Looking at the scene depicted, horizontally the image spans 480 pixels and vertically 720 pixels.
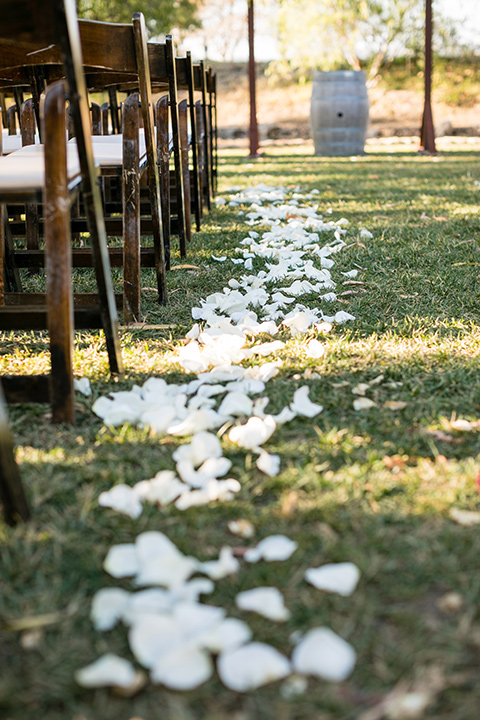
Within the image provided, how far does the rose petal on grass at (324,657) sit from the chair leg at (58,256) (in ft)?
3.12

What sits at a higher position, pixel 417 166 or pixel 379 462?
pixel 417 166

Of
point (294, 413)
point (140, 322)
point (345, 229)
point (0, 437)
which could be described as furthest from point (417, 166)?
point (0, 437)

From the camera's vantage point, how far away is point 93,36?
2195 millimetres

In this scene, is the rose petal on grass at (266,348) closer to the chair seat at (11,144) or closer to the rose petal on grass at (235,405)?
the rose petal on grass at (235,405)

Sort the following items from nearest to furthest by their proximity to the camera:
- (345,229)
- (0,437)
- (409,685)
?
1. (409,685)
2. (0,437)
3. (345,229)

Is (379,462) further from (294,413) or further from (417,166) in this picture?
(417,166)

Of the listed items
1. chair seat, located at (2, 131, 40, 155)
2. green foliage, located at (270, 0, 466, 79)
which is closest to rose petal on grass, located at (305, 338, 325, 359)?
chair seat, located at (2, 131, 40, 155)

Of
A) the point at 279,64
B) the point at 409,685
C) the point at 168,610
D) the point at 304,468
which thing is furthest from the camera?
the point at 279,64

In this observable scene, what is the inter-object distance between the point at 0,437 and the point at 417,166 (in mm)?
9067

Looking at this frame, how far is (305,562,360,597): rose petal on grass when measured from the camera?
1109mm

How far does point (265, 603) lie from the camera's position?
41.8 inches

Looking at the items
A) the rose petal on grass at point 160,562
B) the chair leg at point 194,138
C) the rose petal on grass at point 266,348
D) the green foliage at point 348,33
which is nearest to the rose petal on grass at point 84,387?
the rose petal on grass at point 266,348

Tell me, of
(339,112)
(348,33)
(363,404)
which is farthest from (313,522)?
(348,33)

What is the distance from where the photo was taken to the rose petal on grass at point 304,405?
5.76 ft
